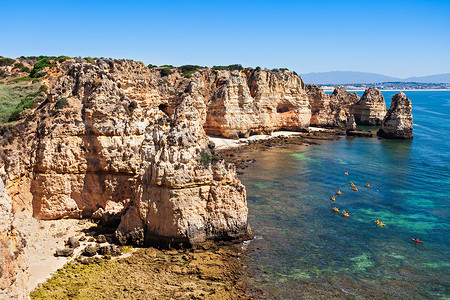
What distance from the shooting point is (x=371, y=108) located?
3583 inches

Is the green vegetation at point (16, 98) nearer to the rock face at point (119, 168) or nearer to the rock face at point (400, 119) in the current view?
the rock face at point (119, 168)

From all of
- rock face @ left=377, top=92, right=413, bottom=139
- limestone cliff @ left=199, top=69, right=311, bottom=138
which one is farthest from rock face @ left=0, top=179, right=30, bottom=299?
rock face @ left=377, top=92, right=413, bottom=139

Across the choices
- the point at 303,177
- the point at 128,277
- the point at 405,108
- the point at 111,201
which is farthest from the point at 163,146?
the point at 405,108

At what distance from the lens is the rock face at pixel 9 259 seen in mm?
10602

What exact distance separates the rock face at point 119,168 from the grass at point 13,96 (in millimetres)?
1887

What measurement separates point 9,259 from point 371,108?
91997mm

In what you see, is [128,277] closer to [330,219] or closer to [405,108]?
[330,219]

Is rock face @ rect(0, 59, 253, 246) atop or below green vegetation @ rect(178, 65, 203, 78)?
Answer: below

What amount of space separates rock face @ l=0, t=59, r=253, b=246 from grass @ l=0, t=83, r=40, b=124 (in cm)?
189

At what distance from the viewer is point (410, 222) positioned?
2872 centimetres

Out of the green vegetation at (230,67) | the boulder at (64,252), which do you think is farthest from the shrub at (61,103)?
the green vegetation at (230,67)

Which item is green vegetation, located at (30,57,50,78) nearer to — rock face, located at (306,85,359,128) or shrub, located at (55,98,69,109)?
shrub, located at (55,98,69,109)

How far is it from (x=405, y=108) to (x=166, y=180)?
65.5 m

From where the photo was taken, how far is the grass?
25.7 metres
